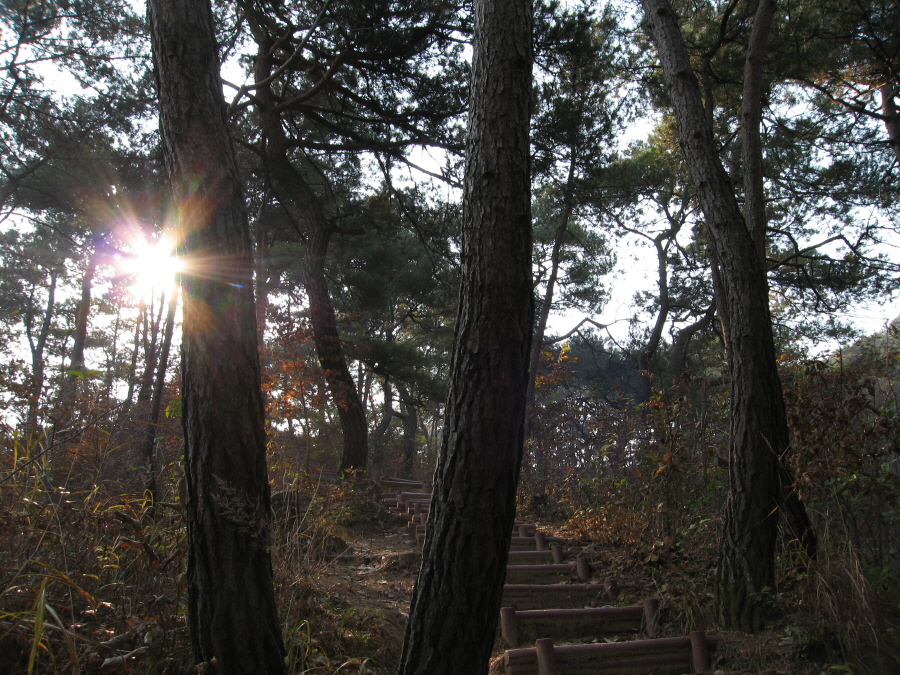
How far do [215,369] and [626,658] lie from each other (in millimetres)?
2462

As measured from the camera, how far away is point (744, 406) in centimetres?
342

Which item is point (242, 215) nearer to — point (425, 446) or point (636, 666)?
point (636, 666)

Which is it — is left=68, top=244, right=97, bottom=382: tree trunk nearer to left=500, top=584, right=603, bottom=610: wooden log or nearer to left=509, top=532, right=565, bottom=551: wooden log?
left=509, top=532, right=565, bottom=551: wooden log

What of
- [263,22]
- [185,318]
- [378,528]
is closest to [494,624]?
[185,318]

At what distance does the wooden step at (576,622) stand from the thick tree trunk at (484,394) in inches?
61.2

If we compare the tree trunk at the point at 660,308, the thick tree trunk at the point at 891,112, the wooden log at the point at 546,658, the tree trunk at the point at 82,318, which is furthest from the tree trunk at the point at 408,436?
the wooden log at the point at 546,658

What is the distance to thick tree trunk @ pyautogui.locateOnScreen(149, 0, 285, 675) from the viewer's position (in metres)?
2.10

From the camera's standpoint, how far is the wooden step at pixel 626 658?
2.82m

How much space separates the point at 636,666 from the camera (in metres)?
2.88

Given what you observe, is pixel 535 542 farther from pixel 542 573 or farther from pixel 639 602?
pixel 639 602

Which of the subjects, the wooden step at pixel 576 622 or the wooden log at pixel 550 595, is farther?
the wooden log at pixel 550 595

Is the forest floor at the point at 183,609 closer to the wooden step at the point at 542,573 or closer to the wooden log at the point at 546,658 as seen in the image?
the wooden log at the point at 546,658

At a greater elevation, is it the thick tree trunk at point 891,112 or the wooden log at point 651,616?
the thick tree trunk at point 891,112

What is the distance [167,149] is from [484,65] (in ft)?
4.60
